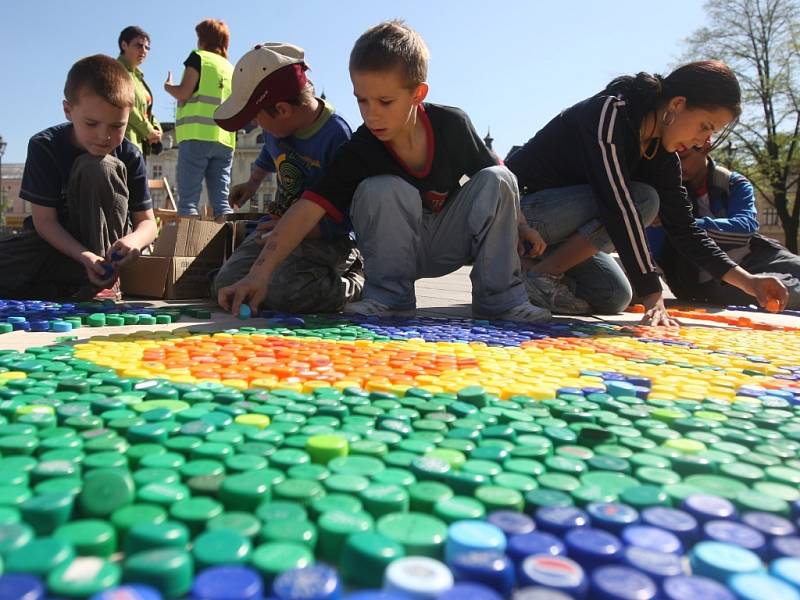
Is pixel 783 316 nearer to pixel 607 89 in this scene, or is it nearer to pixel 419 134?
pixel 607 89

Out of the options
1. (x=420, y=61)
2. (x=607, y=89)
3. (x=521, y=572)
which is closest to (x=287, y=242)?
(x=420, y=61)

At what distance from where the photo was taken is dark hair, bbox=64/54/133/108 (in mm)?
2711

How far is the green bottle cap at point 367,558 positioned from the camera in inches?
24.4

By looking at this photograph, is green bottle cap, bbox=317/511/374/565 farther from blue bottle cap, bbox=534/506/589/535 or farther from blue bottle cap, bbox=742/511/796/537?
blue bottle cap, bbox=742/511/796/537

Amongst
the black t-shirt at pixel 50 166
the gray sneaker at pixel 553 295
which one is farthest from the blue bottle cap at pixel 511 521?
the black t-shirt at pixel 50 166

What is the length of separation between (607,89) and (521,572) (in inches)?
102

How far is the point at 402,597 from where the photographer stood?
57 cm

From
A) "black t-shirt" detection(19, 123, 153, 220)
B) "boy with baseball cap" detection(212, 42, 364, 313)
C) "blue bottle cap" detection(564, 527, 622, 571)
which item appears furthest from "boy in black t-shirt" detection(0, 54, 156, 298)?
"blue bottle cap" detection(564, 527, 622, 571)

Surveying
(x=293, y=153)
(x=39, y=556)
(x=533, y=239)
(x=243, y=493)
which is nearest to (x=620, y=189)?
(x=533, y=239)

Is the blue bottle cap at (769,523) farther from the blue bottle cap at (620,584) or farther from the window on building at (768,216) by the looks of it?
the window on building at (768,216)

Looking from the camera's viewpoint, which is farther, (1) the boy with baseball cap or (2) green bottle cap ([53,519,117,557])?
(1) the boy with baseball cap

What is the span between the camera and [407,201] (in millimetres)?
2553

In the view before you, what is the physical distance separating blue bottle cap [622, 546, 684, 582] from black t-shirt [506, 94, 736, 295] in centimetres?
209

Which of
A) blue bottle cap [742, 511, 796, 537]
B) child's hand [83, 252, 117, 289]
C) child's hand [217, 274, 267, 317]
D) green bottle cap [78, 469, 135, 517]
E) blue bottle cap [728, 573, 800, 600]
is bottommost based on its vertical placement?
blue bottle cap [728, 573, 800, 600]
